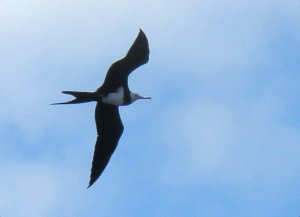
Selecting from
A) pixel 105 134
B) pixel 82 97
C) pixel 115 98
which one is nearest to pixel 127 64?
pixel 115 98

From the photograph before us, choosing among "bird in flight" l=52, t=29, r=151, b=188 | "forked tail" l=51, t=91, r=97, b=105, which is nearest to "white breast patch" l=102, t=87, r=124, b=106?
"bird in flight" l=52, t=29, r=151, b=188

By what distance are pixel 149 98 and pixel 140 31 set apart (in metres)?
1.40

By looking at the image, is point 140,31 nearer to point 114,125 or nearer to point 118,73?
point 118,73

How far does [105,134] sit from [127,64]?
47.0 inches

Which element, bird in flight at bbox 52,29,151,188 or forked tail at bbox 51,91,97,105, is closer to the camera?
forked tail at bbox 51,91,97,105

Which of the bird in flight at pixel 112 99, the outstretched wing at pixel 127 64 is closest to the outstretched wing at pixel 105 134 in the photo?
the bird in flight at pixel 112 99

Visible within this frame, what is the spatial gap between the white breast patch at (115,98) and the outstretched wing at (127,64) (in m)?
0.08

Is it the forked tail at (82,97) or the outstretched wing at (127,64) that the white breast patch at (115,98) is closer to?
the outstretched wing at (127,64)

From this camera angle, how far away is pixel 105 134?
13219 millimetres

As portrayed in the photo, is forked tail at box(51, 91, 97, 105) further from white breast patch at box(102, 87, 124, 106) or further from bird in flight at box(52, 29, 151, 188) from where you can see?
white breast patch at box(102, 87, 124, 106)

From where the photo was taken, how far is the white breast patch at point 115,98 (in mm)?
12727

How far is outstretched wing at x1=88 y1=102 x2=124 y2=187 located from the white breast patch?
221 mm

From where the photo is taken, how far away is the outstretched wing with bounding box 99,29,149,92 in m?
12.3

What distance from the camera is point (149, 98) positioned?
1345 cm
